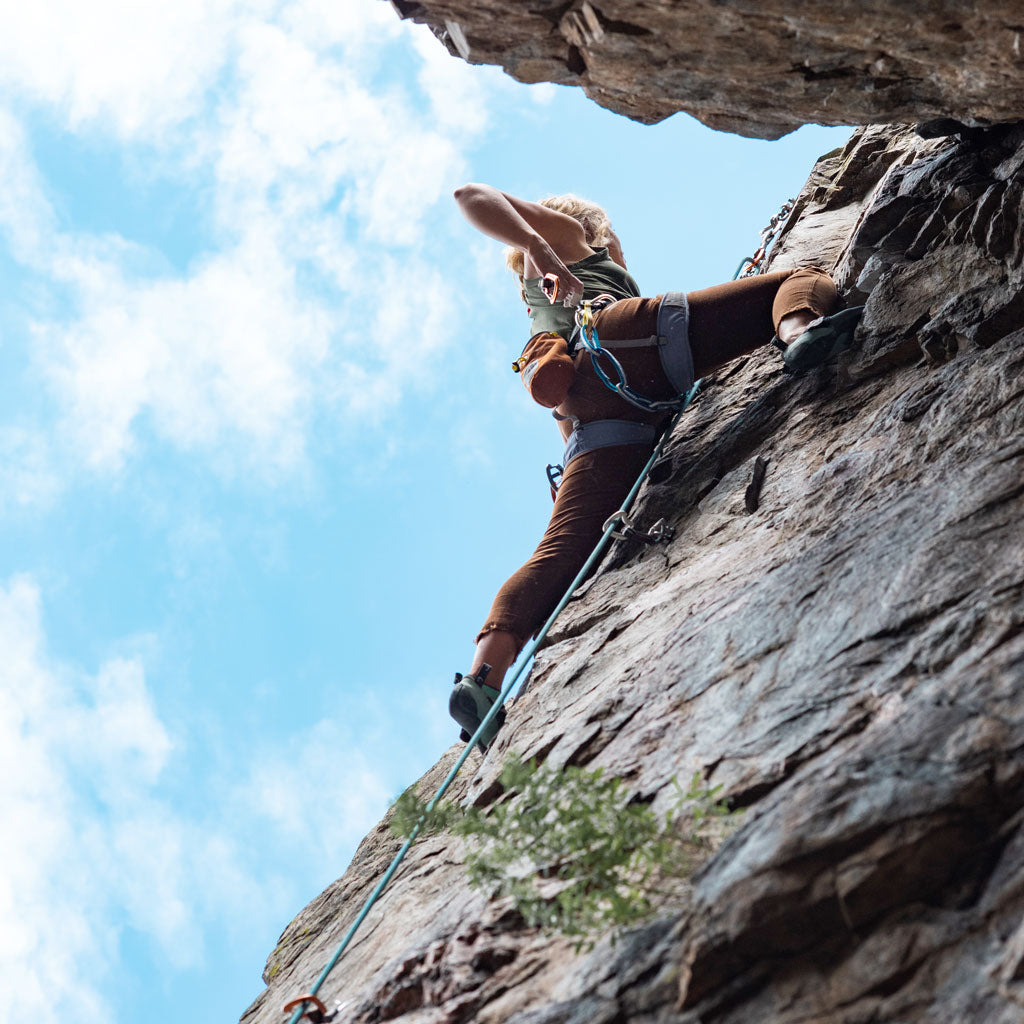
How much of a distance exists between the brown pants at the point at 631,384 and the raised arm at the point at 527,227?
390 mm

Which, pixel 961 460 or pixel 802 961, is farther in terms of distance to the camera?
pixel 961 460

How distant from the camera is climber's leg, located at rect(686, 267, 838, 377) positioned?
6.05 meters

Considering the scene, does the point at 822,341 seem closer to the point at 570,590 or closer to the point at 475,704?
the point at 570,590

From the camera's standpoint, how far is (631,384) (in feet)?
20.9

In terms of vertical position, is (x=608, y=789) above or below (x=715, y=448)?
below

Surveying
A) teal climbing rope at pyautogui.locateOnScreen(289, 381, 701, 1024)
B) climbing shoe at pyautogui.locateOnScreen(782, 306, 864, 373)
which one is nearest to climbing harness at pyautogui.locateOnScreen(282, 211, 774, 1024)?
teal climbing rope at pyautogui.locateOnScreen(289, 381, 701, 1024)

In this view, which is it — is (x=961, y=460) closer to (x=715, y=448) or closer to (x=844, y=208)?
(x=715, y=448)

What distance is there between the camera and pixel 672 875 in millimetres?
2943

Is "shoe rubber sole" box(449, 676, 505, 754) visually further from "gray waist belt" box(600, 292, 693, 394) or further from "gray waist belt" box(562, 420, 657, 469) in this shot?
"gray waist belt" box(600, 292, 693, 394)

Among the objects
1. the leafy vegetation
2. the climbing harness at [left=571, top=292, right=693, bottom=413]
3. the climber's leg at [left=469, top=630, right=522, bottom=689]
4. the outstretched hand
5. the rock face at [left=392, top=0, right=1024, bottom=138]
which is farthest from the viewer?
the outstretched hand

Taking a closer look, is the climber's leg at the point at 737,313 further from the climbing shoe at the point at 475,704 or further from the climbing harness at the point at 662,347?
the climbing shoe at the point at 475,704

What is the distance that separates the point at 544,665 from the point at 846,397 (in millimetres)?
2006

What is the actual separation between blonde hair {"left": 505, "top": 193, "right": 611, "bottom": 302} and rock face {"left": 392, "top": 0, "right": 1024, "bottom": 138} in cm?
331

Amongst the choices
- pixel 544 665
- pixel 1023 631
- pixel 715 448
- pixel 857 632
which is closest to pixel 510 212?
pixel 715 448
